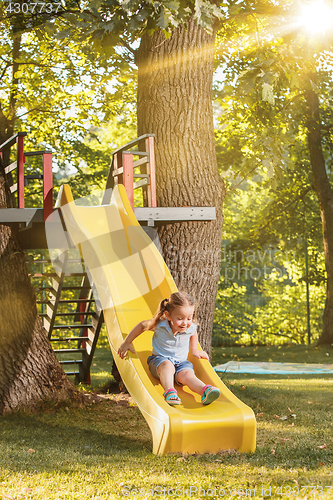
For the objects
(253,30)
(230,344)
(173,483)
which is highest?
(253,30)

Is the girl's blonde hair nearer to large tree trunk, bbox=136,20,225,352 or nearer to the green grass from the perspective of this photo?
the green grass

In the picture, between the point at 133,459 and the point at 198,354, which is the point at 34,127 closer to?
the point at 198,354

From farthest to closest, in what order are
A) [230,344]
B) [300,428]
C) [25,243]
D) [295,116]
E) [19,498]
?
[230,344] < [295,116] < [25,243] < [300,428] < [19,498]

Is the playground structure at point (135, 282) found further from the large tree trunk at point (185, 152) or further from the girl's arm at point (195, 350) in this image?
the large tree trunk at point (185, 152)

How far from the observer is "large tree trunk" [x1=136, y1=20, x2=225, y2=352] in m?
7.17

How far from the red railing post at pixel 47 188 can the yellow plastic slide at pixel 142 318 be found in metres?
0.17

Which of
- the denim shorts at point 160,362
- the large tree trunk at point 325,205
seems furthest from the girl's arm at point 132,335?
the large tree trunk at point 325,205

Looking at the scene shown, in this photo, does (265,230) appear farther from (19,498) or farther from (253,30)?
(19,498)

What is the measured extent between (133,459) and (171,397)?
0.58 metres

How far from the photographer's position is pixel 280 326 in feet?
65.1

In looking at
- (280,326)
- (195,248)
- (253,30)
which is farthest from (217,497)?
(280,326)

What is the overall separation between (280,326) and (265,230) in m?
4.89

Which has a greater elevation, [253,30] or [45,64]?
[45,64]

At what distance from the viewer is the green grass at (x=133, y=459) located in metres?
3.38
